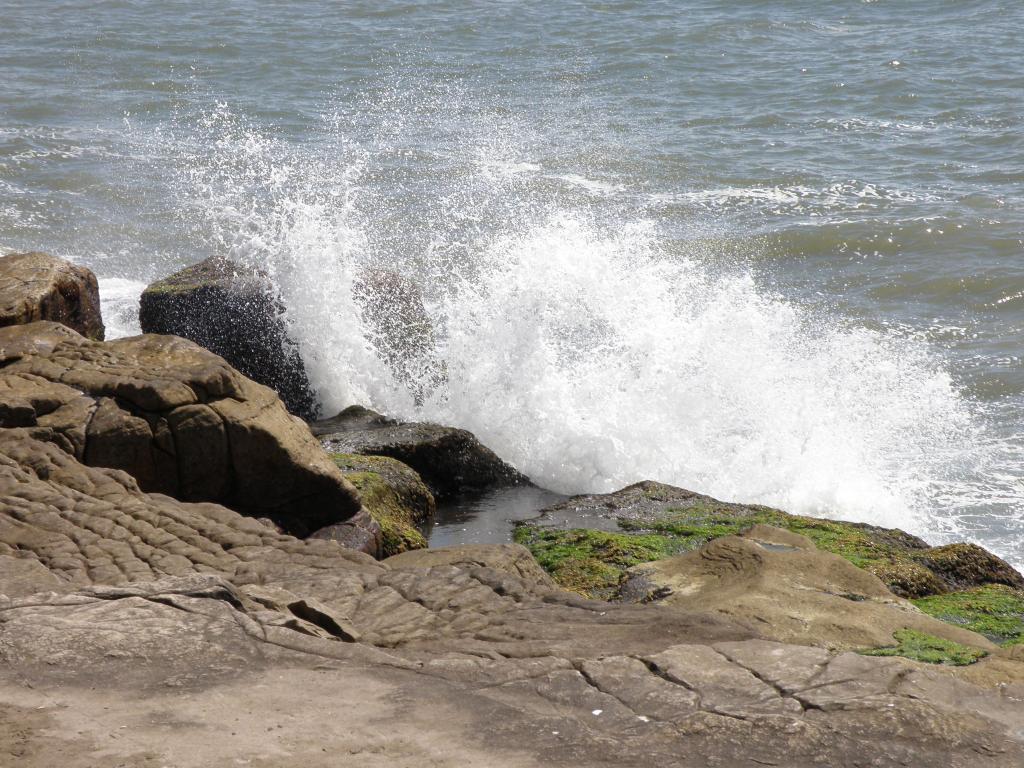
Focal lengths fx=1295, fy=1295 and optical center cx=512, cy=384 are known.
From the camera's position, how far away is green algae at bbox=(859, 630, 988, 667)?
19.3 ft

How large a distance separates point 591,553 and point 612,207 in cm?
1060

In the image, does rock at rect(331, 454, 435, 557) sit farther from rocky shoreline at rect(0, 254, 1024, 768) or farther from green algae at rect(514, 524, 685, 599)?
green algae at rect(514, 524, 685, 599)

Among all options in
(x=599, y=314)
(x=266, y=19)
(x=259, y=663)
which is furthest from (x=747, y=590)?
(x=266, y=19)

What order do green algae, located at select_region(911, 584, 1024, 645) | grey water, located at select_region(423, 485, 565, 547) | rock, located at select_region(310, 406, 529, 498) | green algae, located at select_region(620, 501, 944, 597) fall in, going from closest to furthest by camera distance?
1. green algae, located at select_region(911, 584, 1024, 645)
2. green algae, located at select_region(620, 501, 944, 597)
3. grey water, located at select_region(423, 485, 565, 547)
4. rock, located at select_region(310, 406, 529, 498)

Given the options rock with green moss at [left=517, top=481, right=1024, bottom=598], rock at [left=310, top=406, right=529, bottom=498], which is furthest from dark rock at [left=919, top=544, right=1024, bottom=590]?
rock at [left=310, top=406, right=529, bottom=498]

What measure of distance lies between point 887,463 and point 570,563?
483 cm

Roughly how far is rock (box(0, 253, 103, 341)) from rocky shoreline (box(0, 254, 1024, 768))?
34 mm

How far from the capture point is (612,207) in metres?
18.1

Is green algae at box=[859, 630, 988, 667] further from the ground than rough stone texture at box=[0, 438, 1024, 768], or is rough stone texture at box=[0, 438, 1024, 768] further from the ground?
rough stone texture at box=[0, 438, 1024, 768]

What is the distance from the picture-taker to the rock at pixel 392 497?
8.32 meters

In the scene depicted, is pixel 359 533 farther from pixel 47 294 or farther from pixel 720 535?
pixel 47 294

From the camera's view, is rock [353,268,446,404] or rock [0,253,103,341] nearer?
rock [0,253,103,341]

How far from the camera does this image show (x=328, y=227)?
13438 mm

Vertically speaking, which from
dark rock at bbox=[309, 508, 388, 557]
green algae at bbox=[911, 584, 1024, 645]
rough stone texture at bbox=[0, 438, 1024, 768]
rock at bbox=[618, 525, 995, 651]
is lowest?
green algae at bbox=[911, 584, 1024, 645]
